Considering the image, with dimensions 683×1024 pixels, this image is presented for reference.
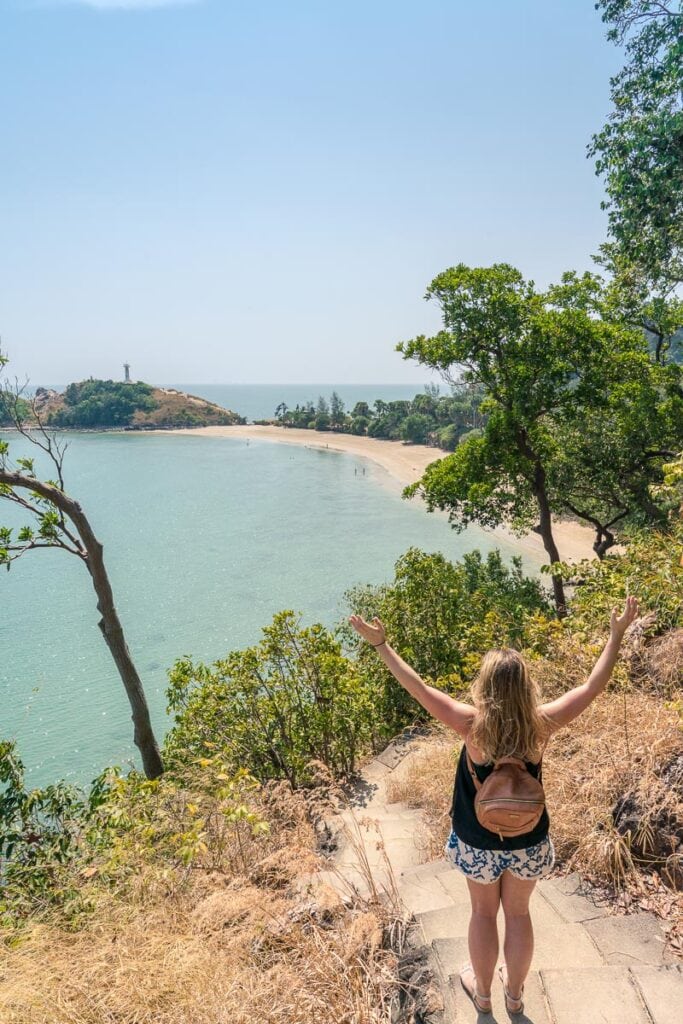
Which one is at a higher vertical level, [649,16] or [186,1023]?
[649,16]

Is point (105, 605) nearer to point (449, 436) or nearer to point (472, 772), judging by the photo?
point (472, 772)

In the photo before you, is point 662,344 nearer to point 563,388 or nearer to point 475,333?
point 563,388

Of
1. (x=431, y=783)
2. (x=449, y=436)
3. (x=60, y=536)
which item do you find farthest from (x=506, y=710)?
(x=449, y=436)

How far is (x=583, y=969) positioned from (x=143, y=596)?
29.0 metres

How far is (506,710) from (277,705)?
5935mm

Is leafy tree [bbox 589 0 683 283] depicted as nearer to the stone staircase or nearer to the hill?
the stone staircase

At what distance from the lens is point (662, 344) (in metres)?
15.4

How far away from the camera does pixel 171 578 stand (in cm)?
3216

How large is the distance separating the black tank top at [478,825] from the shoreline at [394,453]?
80.7ft

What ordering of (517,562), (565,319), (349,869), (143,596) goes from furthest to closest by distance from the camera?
(143,596) → (517,562) → (565,319) → (349,869)

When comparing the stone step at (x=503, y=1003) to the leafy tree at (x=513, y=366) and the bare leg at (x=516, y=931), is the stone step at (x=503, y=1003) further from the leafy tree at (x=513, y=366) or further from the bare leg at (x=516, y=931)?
the leafy tree at (x=513, y=366)

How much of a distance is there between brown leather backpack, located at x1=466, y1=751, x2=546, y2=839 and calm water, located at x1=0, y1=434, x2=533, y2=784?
14.5m

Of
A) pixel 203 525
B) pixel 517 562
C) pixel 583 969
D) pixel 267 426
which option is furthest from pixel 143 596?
pixel 267 426

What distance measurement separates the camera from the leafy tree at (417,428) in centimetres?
8456
